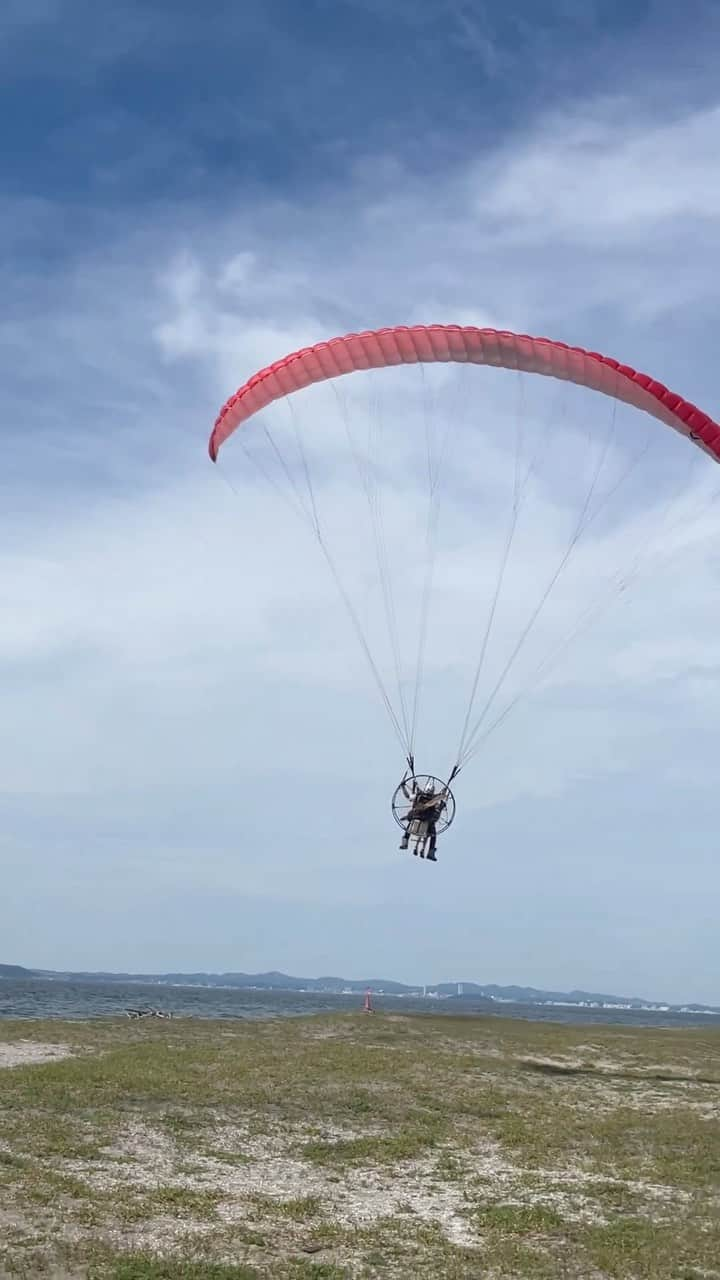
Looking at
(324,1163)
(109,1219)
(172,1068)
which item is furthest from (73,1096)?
(109,1219)

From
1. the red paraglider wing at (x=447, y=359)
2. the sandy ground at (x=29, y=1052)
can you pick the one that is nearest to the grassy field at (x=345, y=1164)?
the sandy ground at (x=29, y=1052)

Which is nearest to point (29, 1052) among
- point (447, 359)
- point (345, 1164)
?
point (345, 1164)

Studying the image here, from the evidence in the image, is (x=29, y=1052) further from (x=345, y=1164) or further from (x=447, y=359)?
(x=447, y=359)

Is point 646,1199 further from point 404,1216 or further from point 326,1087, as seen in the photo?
point 326,1087

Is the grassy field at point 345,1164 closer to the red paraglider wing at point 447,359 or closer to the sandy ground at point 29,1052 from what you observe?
the sandy ground at point 29,1052

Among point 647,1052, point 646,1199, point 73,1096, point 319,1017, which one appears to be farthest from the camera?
point 319,1017

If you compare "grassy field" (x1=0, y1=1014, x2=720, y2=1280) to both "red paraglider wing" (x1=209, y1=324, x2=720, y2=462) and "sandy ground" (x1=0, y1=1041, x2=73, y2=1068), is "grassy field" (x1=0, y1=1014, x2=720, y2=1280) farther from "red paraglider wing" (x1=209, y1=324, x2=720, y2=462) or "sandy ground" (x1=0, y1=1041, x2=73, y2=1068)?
"red paraglider wing" (x1=209, y1=324, x2=720, y2=462)

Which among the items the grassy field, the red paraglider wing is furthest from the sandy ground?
the red paraglider wing
